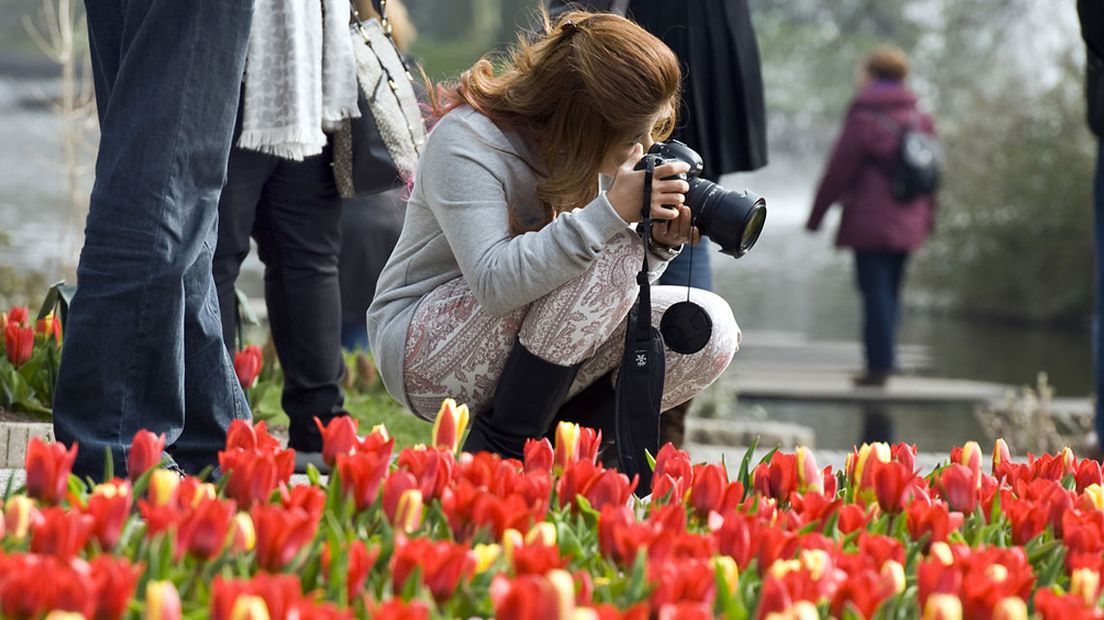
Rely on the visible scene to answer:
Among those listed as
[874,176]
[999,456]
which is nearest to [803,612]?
[999,456]

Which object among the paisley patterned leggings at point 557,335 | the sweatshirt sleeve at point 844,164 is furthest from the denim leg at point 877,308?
the paisley patterned leggings at point 557,335

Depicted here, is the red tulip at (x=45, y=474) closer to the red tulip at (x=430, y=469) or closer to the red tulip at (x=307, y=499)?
the red tulip at (x=307, y=499)

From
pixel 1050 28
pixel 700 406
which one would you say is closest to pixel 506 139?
pixel 700 406

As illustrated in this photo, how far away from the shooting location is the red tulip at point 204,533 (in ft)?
6.68

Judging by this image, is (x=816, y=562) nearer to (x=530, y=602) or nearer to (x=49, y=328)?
(x=530, y=602)

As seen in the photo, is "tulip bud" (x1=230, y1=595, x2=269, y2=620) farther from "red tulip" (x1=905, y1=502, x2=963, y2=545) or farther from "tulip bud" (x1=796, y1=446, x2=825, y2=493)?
"tulip bud" (x1=796, y1=446, x2=825, y2=493)

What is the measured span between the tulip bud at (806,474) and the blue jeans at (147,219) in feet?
3.54

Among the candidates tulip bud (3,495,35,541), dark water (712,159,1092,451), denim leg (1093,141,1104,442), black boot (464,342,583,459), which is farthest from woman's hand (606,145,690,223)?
dark water (712,159,1092,451)

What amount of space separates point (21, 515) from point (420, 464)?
1.84 feet

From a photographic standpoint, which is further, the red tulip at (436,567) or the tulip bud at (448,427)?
the tulip bud at (448,427)

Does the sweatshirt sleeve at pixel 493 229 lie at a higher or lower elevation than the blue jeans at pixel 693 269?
higher

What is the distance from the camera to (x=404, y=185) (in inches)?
164

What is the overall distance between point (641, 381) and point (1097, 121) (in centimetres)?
267

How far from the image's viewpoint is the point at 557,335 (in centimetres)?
332
